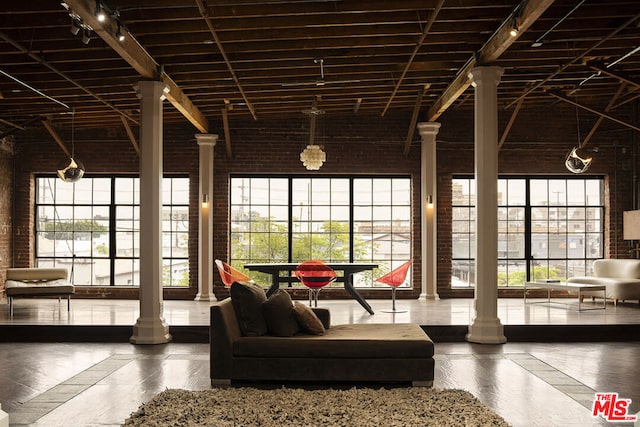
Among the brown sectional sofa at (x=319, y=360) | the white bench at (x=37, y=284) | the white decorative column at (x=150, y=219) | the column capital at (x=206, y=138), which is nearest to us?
the brown sectional sofa at (x=319, y=360)

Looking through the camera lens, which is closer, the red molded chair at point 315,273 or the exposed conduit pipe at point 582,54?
the exposed conduit pipe at point 582,54

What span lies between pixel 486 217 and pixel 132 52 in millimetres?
4609

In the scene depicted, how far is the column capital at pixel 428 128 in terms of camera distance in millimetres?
12609

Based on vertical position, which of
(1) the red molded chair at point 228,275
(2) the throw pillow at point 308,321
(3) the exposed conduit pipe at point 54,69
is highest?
(3) the exposed conduit pipe at point 54,69

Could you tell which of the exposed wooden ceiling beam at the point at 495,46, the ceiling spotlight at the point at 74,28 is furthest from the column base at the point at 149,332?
the exposed wooden ceiling beam at the point at 495,46

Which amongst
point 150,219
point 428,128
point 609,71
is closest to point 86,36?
point 150,219

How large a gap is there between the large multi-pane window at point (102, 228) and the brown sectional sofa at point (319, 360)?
7.62m

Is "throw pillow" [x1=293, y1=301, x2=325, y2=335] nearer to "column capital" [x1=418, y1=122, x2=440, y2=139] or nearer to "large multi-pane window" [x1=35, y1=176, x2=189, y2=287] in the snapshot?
"column capital" [x1=418, y1=122, x2=440, y2=139]

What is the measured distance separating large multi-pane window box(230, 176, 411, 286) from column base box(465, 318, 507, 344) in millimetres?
4693

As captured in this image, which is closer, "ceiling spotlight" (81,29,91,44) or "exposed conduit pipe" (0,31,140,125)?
"ceiling spotlight" (81,29,91,44)

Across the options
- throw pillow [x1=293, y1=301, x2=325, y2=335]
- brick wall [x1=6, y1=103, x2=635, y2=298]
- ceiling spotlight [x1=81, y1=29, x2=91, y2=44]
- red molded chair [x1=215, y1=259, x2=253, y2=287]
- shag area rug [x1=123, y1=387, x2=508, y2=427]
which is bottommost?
shag area rug [x1=123, y1=387, x2=508, y2=427]

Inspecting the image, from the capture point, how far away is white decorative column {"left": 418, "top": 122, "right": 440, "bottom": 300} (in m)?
12.6

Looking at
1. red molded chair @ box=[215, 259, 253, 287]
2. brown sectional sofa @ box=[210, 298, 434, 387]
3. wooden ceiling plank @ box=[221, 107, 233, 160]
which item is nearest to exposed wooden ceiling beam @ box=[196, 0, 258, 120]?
wooden ceiling plank @ box=[221, 107, 233, 160]

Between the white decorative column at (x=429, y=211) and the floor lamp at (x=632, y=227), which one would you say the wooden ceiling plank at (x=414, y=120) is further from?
the floor lamp at (x=632, y=227)
